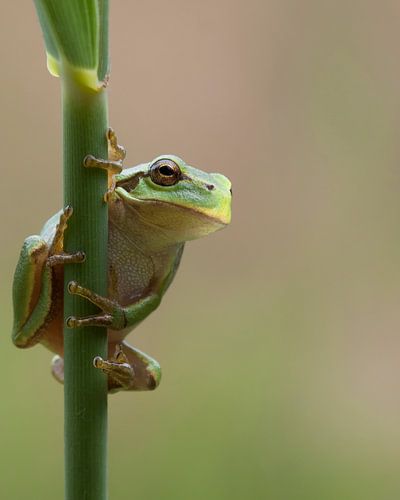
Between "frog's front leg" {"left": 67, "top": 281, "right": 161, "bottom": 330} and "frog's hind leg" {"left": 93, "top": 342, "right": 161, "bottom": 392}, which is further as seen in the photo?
"frog's hind leg" {"left": 93, "top": 342, "right": 161, "bottom": 392}

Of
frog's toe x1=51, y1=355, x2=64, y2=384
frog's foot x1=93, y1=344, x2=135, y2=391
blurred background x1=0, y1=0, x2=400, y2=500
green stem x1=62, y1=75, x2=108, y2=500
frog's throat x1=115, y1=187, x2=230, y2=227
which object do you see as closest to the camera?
green stem x1=62, y1=75, x2=108, y2=500

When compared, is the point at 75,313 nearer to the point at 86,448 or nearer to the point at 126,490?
the point at 86,448

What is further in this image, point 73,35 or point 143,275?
point 143,275

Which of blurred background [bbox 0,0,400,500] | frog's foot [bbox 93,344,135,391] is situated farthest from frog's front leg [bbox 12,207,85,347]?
blurred background [bbox 0,0,400,500]

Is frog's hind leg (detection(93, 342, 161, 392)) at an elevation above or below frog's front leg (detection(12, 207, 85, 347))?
below

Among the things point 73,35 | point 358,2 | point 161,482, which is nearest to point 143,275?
point 73,35

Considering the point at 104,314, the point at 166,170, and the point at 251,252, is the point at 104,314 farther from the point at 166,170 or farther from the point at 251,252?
the point at 251,252

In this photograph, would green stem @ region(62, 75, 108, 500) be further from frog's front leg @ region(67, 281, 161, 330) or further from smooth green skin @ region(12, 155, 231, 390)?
smooth green skin @ region(12, 155, 231, 390)
